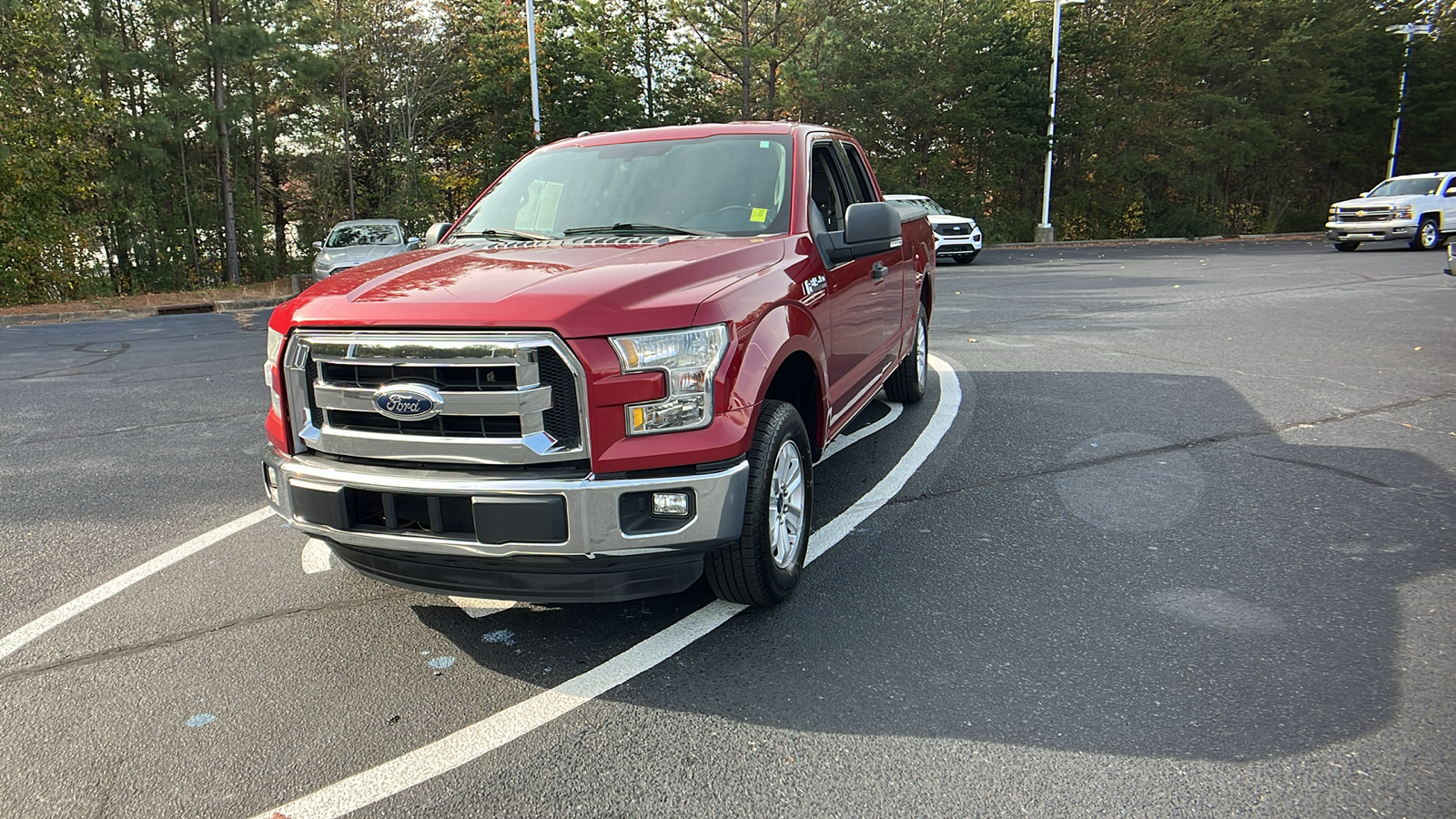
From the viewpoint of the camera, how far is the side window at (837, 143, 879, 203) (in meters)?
5.70

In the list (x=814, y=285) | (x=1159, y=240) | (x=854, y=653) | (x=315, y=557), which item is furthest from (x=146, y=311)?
(x=1159, y=240)

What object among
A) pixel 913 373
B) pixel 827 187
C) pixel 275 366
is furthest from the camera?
pixel 913 373

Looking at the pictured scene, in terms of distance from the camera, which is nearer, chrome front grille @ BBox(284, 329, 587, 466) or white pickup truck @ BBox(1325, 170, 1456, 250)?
chrome front grille @ BBox(284, 329, 587, 466)

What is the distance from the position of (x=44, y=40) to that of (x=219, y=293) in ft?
20.2

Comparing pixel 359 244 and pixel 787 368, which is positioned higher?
pixel 359 244

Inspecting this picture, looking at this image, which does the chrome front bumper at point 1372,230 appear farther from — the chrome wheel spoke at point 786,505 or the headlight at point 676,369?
the headlight at point 676,369

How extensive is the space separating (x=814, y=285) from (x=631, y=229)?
0.90m

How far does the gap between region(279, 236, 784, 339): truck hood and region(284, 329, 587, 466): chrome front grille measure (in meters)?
0.06

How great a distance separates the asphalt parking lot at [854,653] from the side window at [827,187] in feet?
4.98

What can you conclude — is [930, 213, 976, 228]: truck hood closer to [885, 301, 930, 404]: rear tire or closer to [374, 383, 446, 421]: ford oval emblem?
[885, 301, 930, 404]: rear tire

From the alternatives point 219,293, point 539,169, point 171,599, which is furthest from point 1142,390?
point 219,293

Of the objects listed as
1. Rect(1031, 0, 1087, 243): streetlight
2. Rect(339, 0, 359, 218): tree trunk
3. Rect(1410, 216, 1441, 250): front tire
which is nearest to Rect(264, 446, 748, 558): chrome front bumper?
Rect(339, 0, 359, 218): tree trunk

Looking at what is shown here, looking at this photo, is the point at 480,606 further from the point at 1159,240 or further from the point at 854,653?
the point at 1159,240

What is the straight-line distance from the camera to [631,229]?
4277 millimetres
